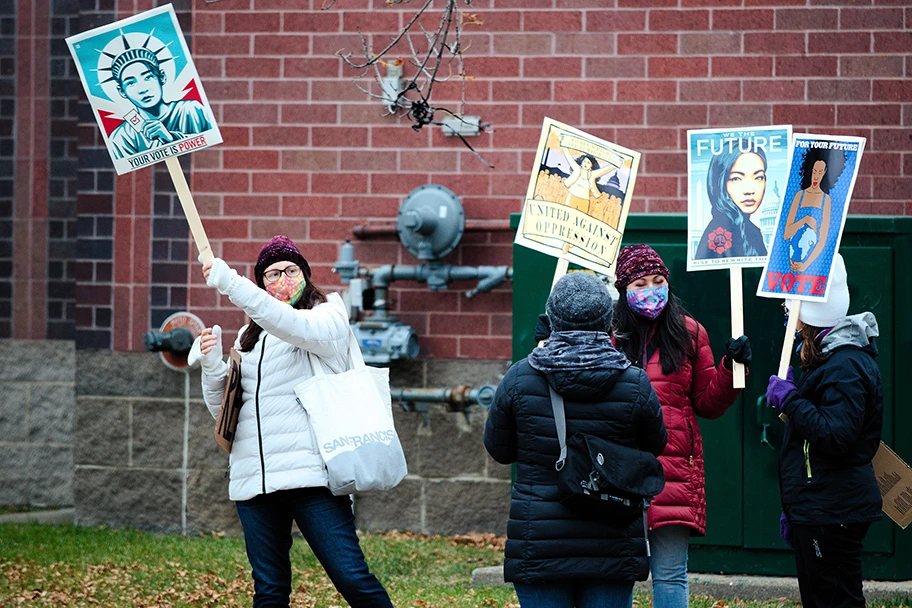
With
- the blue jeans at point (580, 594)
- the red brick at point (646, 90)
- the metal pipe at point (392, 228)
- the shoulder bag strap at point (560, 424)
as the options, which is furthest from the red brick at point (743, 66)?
the blue jeans at point (580, 594)

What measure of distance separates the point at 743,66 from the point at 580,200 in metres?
2.64

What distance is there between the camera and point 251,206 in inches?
304

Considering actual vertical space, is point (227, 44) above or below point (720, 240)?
above

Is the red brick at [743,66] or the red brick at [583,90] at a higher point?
Answer: the red brick at [743,66]

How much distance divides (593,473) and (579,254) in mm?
1841

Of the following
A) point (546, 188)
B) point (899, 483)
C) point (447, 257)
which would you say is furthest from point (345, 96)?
point (899, 483)

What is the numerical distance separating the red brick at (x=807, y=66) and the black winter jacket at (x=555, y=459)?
13.9 ft

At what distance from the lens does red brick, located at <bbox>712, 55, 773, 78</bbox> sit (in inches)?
285

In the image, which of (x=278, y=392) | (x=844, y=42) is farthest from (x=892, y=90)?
(x=278, y=392)

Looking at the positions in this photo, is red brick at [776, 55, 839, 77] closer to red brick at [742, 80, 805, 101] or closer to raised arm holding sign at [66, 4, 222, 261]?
red brick at [742, 80, 805, 101]

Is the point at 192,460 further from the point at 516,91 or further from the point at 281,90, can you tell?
the point at 516,91

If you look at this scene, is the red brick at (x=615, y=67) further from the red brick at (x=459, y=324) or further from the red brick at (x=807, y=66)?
the red brick at (x=459, y=324)

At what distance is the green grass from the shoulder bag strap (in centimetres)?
247

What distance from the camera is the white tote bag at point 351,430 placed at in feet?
13.9
